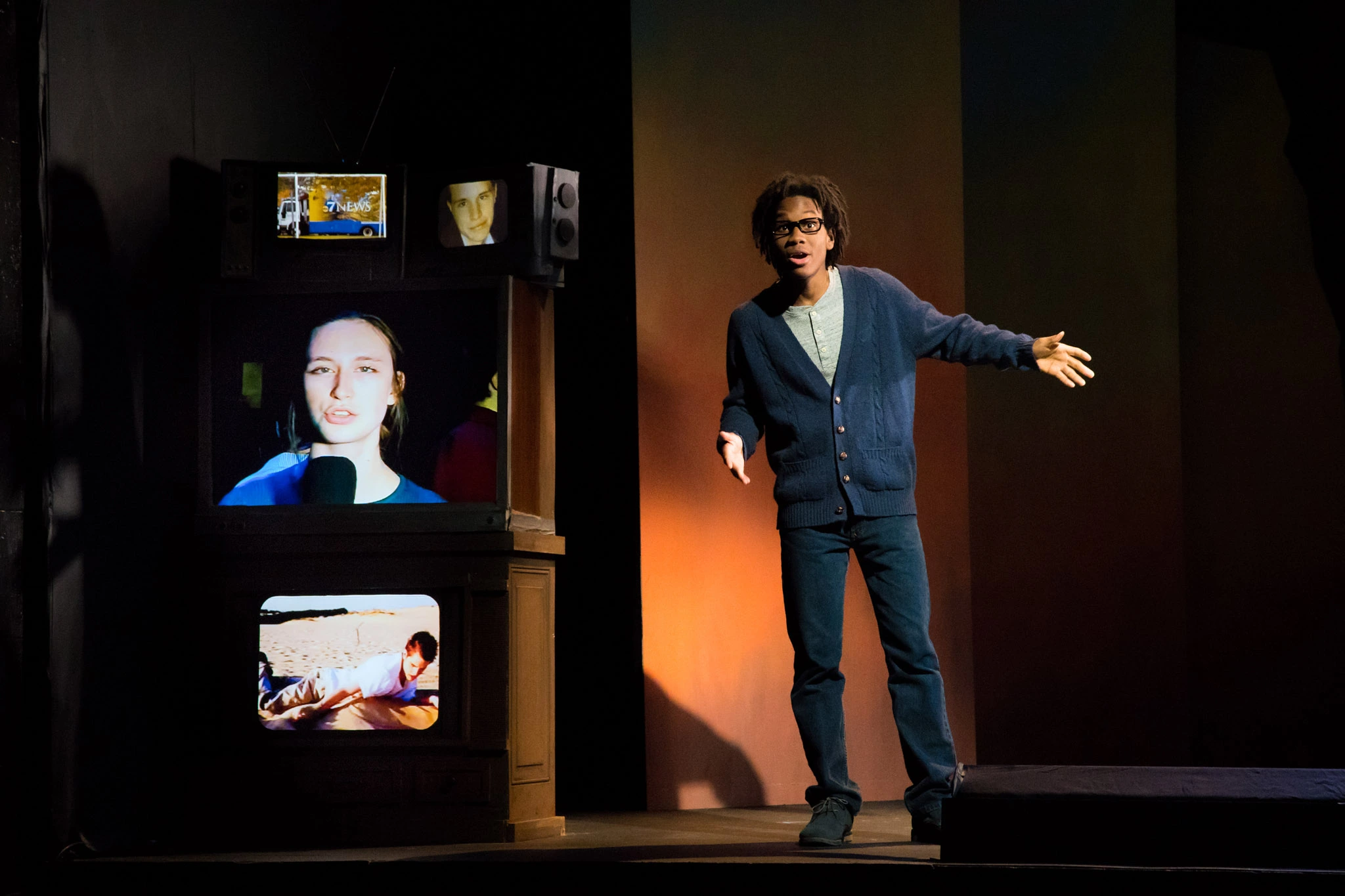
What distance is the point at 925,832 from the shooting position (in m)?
3.13

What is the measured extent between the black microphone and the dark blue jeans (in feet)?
3.70

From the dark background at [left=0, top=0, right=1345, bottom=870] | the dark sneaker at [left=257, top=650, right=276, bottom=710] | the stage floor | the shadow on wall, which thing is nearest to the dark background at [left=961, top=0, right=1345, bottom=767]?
the dark background at [left=0, top=0, right=1345, bottom=870]

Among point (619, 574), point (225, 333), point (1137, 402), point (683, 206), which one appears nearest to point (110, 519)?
point (225, 333)

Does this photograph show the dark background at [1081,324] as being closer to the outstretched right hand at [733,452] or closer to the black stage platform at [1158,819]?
the outstretched right hand at [733,452]

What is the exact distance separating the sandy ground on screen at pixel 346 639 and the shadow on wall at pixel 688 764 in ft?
3.19

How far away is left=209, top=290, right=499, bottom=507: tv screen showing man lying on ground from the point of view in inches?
141

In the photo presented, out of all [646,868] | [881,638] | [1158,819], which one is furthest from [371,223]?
[1158,819]

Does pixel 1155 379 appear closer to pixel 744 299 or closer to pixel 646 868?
pixel 744 299

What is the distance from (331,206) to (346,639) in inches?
44.2

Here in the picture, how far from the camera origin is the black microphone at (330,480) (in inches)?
141

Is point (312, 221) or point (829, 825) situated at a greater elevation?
point (312, 221)

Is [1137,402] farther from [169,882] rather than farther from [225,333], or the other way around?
[169,882]

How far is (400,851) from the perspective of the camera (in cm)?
327

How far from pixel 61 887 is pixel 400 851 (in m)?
0.73
